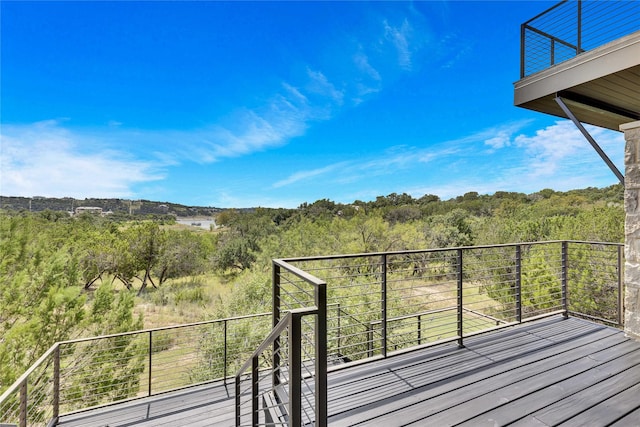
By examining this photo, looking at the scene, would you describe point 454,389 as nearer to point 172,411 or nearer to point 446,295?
point 172,411

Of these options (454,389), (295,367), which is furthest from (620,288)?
(295,367)

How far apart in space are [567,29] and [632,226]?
2.23 m

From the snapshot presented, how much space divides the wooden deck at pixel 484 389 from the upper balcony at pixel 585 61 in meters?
2.26

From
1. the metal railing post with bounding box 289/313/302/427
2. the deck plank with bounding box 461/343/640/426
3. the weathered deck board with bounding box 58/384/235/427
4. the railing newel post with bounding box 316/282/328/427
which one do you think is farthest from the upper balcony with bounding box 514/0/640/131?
the weathered deck board with bounding box 58/384/235/427

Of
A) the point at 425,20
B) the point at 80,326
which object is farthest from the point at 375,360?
the point at 425,20

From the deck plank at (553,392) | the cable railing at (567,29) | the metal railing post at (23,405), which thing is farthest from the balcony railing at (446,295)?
the cable railing at (567,29)

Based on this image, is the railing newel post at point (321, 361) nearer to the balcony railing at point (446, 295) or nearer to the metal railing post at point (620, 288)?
the balcony railing at point (446, 295)

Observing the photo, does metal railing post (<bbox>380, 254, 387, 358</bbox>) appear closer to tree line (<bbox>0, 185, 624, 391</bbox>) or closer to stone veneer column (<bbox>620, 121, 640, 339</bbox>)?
stone veneer column (<bbox>620, 121, 640, 339</bbox>)

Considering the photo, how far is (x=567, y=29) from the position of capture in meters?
3.44

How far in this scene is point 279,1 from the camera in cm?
1402

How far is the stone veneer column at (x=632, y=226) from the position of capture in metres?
2.75

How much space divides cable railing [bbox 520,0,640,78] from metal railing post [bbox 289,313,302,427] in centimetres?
350

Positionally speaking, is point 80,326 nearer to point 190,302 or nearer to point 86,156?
point 190,302

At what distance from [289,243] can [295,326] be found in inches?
651
